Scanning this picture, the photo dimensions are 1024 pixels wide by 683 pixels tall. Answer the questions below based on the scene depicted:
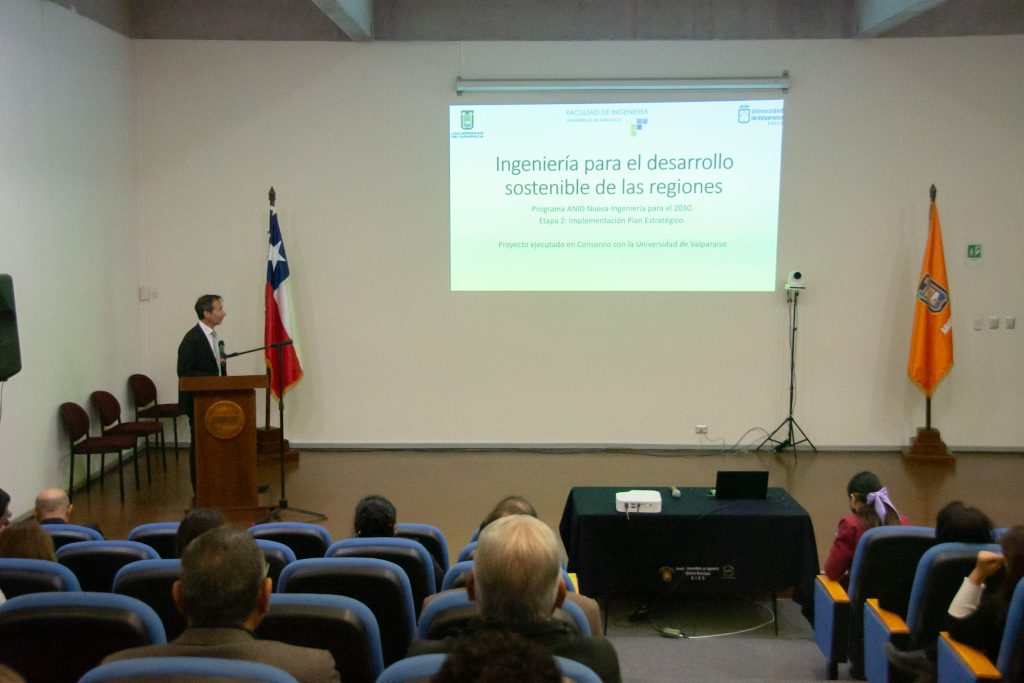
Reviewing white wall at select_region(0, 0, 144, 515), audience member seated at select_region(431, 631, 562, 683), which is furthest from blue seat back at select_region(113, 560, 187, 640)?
white wall at select_region(0, 0, 144, 515)

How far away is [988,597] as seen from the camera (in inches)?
106

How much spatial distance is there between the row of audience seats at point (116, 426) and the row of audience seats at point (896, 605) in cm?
495

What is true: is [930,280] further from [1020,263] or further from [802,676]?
[802,676]

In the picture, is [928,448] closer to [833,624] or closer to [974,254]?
[974,254]

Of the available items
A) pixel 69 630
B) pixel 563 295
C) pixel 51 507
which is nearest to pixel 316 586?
pixel 69 630

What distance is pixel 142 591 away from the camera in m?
2.74

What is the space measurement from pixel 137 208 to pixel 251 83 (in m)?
1.51

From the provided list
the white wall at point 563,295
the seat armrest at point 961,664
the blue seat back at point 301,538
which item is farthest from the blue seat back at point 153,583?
the white wall at point 563,295

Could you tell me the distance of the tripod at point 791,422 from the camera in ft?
25.6

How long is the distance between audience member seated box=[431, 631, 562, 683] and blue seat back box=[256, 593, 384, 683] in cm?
93

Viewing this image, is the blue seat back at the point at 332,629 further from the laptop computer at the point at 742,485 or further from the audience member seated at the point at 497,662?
the laptop computer at the point at 742,485

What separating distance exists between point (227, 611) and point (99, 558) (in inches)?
58.7

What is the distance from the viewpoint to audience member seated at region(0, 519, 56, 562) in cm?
301

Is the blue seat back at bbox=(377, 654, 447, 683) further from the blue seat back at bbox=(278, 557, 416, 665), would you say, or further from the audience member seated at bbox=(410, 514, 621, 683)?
the blue seat back at bbox=(278, 557, 416, 665)
